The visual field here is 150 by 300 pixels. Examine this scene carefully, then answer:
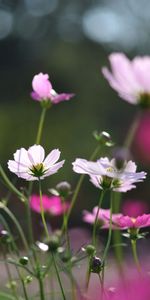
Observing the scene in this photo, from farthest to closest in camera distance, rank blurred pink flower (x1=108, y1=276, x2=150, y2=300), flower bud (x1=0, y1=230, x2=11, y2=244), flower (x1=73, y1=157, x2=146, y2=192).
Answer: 1. flower bud (x1=0, y1=230, x2=11, y2=244)
2. flower (x1=73, y1=157, x2=146, y2=192)
3. blurred pink flower (x1=108, y1=276, x2=150, y2=300)

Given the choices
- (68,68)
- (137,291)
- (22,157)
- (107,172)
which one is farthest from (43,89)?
(68,68)

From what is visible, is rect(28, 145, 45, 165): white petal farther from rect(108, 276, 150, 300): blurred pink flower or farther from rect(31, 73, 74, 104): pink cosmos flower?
rect(108, 276, 150, 300): blurred pink flower

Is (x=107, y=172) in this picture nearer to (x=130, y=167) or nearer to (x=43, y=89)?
(x=130, y=167)

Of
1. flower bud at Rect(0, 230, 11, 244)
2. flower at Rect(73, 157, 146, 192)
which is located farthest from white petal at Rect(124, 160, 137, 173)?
flower bud at Rect(0, 230, 11, 244)

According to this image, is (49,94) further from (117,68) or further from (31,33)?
(31,33)

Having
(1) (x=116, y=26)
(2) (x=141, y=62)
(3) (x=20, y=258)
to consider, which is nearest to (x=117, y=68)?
(2) (x=141, y=62)

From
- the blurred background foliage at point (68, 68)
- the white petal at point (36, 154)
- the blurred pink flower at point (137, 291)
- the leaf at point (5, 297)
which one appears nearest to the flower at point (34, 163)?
the white petal at point (36, 154)

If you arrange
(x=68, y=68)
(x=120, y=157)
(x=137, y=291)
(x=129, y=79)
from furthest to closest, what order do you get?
1. (x=68, y=68)
2. (x=129, y=79)
3. (x=120, y=157)
4. (x=137, y=291)
